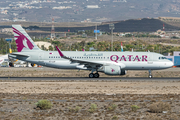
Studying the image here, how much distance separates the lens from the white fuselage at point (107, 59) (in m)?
46.3

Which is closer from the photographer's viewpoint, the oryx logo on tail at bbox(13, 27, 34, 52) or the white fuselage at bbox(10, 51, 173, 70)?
the white fuselage at bbox(10, 51, 173, 70)

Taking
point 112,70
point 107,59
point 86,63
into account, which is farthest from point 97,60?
point 112,70

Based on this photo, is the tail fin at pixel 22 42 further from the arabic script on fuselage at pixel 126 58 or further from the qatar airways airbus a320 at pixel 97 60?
the arabic script on fuselage at pixel 126 58

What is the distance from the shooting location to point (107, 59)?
1827 inches

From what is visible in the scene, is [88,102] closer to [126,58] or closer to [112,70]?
[112,70]

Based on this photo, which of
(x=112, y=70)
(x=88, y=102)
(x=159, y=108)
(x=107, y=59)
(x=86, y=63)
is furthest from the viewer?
(x=107, y=59)

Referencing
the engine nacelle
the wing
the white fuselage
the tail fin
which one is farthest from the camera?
the tail fin

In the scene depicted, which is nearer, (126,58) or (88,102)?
(88,102)

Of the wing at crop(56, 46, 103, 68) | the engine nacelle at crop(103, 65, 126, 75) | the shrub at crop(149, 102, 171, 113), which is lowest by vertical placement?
the shrub at crop(149, 102, 171, 113)

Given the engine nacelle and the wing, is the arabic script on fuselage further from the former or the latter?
the engine nacelle

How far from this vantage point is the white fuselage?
46.3m

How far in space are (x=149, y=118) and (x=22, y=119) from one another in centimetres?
787

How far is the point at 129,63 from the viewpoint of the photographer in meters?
46.3

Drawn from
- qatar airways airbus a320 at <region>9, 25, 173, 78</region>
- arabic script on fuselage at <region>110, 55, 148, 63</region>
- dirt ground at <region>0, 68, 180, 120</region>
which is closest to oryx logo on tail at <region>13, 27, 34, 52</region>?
qatar airways airbus a320 at <region>9, 25, 173, 78</region>
